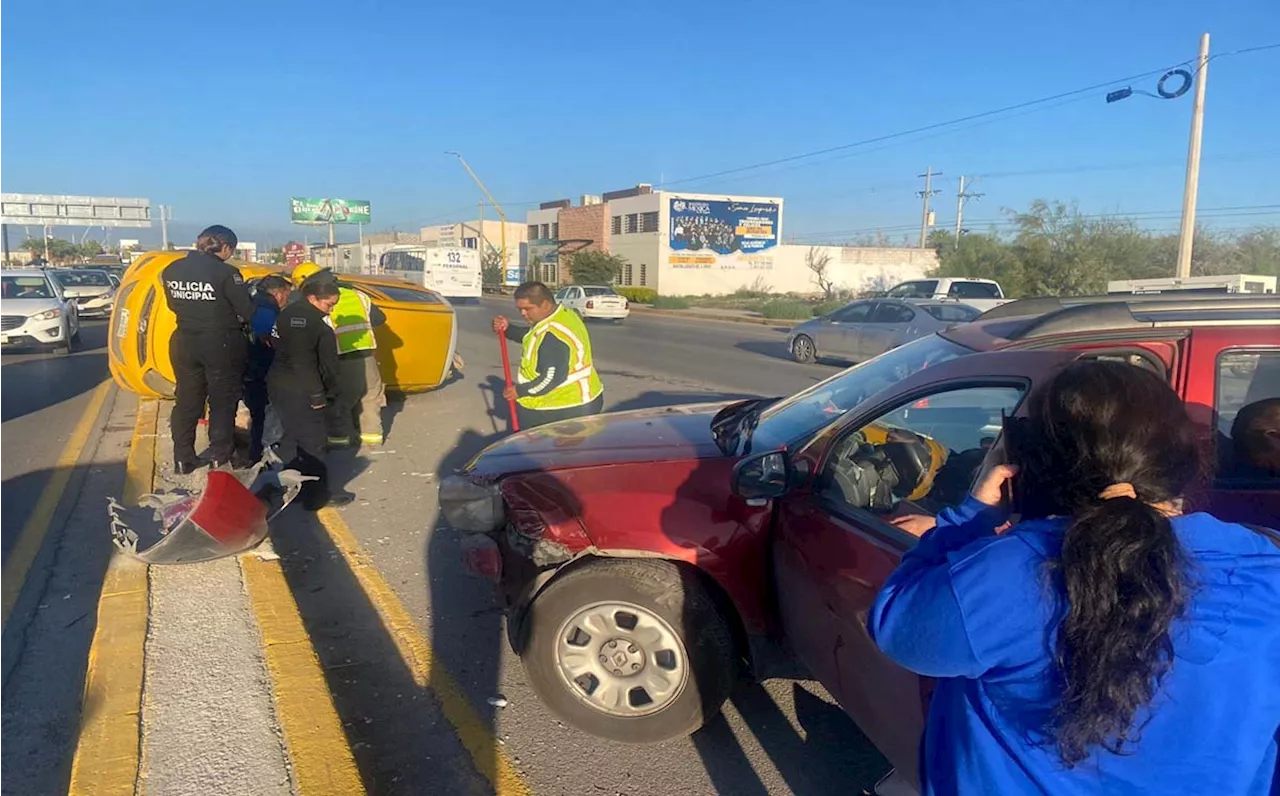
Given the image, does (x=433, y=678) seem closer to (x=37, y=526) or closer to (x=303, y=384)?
(x=303, y=384)

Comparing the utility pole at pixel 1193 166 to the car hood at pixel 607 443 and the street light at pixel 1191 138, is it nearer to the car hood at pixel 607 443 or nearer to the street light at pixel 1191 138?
the street light at pixel 1191 138

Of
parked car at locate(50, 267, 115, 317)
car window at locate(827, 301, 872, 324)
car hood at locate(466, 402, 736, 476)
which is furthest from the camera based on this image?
parked car at locate(50, 267, 115, 317)

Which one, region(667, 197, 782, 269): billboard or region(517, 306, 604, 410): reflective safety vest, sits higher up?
region(667, 197, 782, 269): billboard

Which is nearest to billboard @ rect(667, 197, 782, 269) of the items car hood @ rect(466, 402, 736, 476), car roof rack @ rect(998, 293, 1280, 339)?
car hood @ rect(466, 402, 736, 476)

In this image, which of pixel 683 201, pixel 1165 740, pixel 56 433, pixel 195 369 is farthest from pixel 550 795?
pixel 683 201

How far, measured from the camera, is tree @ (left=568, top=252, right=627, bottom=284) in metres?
56.7

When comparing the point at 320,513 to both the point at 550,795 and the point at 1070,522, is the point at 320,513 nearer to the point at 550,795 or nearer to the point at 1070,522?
the point at 550,795

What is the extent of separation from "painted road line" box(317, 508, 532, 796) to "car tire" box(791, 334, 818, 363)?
13.2 m

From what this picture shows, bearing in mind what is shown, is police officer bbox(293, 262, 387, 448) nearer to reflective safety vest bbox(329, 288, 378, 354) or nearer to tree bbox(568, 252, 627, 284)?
reflective safety vest bbox(329, 288, 378, 354)

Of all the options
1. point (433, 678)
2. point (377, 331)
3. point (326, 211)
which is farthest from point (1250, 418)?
point (326, 211)

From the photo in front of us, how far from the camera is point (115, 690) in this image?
11.0 ft

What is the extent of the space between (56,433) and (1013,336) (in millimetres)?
9433

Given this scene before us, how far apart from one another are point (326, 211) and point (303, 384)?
88.3 m

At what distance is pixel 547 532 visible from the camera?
10.7ft
